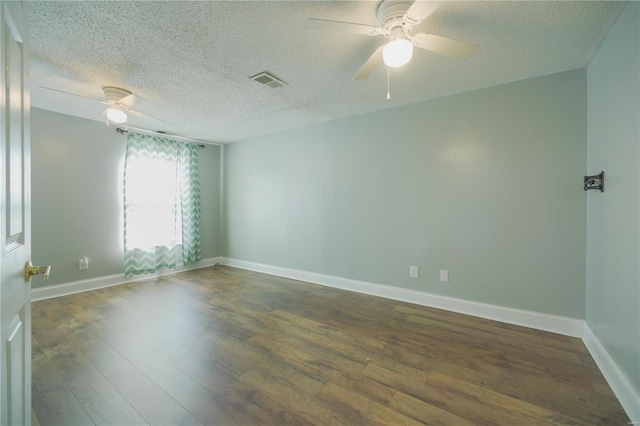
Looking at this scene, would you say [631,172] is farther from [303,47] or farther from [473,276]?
[303,47]

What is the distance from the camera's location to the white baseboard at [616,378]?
134cm

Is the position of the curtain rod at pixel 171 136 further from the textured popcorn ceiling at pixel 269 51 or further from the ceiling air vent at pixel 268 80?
the ceiling air vent at pixel 268 80

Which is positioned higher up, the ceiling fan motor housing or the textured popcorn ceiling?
the textured popcorn ceiling

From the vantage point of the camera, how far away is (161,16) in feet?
5.16

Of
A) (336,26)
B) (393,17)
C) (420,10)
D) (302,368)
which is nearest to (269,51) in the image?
(336,26)

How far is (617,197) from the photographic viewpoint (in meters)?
1.62

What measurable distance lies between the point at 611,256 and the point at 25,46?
3389mm

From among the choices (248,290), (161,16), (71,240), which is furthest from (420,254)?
(71,240)

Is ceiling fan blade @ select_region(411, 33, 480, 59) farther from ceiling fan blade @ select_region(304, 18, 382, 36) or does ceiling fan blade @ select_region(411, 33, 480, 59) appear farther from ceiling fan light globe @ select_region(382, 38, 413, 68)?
ceiling fan blade @ select_region(304, 18, 382, 36)

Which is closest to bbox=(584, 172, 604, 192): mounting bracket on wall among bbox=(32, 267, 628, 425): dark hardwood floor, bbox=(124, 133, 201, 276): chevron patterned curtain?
bbox=(32, 267, 628, 425): dark hardwood floor

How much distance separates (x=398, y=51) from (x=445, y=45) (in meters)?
0.35

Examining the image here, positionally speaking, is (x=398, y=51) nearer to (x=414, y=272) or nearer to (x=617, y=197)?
(x=617, y=197)

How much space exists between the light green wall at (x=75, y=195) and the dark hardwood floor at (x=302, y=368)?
70cm

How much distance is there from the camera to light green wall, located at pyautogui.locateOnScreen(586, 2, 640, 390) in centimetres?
142
